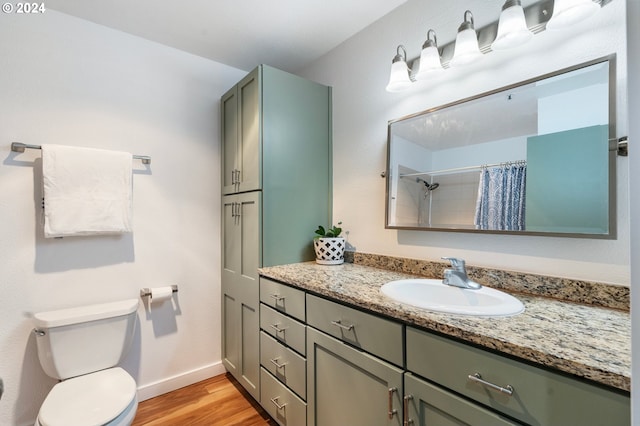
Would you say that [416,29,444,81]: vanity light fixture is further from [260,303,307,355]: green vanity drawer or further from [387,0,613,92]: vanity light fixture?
[260,303,307,355]: green vanity drawer

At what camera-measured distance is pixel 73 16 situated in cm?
168

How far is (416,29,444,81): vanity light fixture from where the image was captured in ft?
4.56

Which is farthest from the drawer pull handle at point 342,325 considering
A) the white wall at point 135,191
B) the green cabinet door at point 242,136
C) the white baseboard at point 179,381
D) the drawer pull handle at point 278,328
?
the white baseboard at point 179,381

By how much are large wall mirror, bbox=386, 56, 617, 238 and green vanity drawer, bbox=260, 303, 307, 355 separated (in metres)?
0.76

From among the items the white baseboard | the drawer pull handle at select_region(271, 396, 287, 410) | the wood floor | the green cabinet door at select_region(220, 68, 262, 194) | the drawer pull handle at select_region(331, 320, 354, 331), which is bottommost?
the wood floor

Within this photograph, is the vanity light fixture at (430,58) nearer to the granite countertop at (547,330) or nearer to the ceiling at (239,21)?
the ceiling at (239,21)

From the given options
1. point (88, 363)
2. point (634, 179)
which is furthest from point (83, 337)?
point (634, 179)

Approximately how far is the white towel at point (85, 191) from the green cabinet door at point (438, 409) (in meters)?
1.72

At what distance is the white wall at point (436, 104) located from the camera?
100 centimetres

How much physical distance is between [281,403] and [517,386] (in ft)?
3.97

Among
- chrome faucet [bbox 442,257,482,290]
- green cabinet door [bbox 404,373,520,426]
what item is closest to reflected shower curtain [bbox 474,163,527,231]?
chrome faucet [bbox 442,257,482,290]

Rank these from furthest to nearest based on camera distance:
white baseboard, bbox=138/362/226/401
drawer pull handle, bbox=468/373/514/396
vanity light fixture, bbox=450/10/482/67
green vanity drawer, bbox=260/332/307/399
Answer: white baseboard, bbox=138/362/226/401 → green vanity drawer, bbox=260/332/307/399 → vanity light fixture, bbox=450/10/482/67 → drawer pull handle, bbox=468/373/514/396

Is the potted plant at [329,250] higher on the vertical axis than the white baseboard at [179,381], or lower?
higher

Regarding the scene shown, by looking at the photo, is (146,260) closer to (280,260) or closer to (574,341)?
(280,260)
